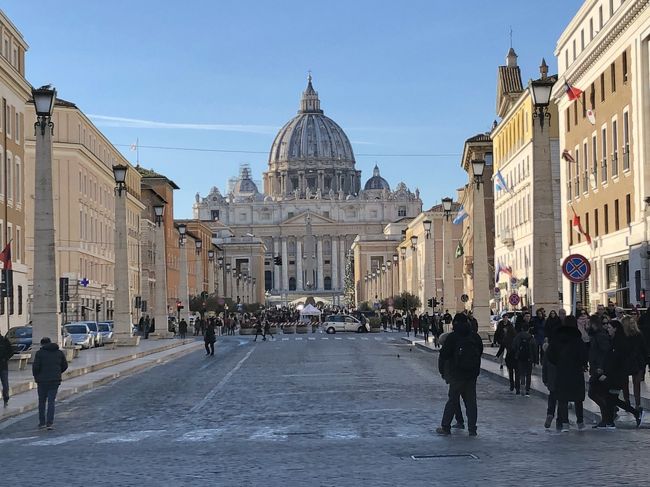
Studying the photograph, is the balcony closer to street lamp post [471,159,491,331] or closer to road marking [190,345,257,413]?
street lamp post [471,159,491,331]

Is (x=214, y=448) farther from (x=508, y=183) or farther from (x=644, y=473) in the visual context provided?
(x=508, y=183)

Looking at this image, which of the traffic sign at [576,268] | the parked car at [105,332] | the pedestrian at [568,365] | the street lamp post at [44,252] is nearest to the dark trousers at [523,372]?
the traffic sign at [576,268]

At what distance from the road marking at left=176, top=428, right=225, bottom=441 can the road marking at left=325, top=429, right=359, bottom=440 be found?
158 cm

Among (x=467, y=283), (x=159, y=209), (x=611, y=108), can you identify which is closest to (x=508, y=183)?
(x=467, y=283)

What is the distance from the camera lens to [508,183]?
8512 centimetres

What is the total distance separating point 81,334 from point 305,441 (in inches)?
1596

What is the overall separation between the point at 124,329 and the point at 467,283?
53860 mm

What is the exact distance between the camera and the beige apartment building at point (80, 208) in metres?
76.9

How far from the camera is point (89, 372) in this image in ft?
122

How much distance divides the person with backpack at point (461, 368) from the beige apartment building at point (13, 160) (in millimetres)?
36948

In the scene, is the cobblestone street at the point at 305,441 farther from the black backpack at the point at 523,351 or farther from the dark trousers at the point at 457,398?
the black backpack at the point at 523,351

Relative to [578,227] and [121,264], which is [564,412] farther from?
[578,227]

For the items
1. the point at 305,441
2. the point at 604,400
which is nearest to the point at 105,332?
the point at 604,400

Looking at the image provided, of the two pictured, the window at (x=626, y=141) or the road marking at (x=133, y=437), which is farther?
the window at (x=626, y=141)
